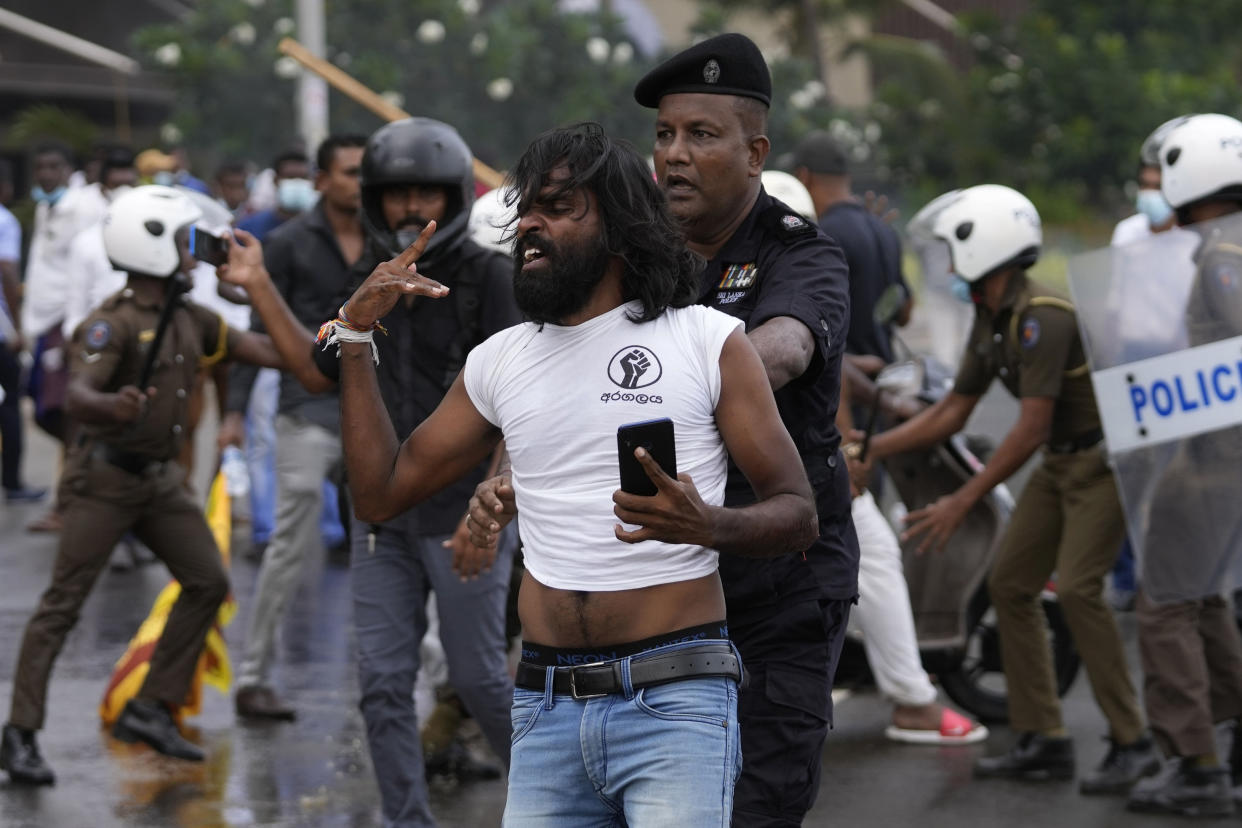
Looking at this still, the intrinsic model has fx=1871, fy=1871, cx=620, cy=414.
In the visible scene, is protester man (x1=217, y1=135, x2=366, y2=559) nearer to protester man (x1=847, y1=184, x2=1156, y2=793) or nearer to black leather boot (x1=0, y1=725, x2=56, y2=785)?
black leather boot (x1=0, y1=725, x2=56, y2=785)

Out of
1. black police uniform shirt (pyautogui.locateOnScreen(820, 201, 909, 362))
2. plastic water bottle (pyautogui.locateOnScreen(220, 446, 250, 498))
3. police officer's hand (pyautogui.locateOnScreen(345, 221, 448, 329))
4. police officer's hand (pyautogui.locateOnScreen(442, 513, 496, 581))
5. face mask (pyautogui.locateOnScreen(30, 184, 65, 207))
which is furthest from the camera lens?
face mask (pyautogui.locateOnScreen(30, 184, 65, 207))

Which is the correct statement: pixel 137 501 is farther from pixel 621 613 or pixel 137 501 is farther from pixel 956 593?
pixel 621 613

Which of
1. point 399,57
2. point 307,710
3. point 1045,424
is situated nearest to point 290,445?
point 307,710

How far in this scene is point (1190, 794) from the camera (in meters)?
5.85

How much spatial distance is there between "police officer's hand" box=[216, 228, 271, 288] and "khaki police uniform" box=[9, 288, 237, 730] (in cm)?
143

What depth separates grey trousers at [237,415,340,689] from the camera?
705cm

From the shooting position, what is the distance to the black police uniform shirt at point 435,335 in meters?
5.31

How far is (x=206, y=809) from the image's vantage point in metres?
5.89

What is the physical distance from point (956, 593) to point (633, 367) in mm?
3923

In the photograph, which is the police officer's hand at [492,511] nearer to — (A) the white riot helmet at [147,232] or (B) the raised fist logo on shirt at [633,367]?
(B) the raised fist logo on shirt at [633,367]

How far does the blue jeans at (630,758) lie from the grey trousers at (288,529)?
3927mm

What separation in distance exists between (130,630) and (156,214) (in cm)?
287

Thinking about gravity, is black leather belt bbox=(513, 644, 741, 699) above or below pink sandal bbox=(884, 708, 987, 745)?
above

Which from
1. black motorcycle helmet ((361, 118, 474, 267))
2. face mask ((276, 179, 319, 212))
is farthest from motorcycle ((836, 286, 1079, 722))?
face mask ((276, 179, 319, 212))
